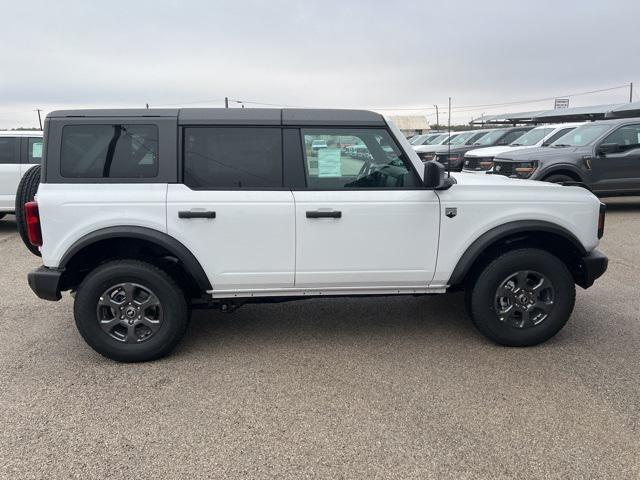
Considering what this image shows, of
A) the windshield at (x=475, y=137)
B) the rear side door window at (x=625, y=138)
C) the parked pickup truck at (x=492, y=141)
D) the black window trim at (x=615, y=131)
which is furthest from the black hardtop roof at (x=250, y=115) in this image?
the windshield at (x=475, y=137)

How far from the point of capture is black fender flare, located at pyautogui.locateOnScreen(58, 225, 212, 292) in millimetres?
3557

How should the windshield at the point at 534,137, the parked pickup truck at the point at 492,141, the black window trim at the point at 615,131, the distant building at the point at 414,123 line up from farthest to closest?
the distant building at the point at 414,123 → the parked pickup truck at the point at 492,141 → the windshield at the point at 534,137 → the black window trim at the point at 615,131

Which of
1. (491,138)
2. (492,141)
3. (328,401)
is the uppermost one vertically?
(491,138)

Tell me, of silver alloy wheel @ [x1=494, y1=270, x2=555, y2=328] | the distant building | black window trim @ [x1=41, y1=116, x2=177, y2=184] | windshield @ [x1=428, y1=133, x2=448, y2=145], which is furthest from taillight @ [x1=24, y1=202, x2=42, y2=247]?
the distant building

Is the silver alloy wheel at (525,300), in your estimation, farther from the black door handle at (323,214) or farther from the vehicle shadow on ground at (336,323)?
the black door handle at (323,214)

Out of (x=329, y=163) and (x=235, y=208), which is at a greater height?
(x=329, y=163)

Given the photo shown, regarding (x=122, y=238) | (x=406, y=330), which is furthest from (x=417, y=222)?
(x=122, y=238)

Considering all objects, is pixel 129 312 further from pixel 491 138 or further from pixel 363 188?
pixel 491 138

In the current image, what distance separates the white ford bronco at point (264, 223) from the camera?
3615mm

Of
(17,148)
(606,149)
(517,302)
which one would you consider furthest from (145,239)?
(606,149)

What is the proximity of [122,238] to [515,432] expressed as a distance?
9.30 ft

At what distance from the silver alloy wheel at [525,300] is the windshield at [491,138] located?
1245 centimetres

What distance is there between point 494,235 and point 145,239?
249 centimetres

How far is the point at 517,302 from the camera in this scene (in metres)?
3.95
